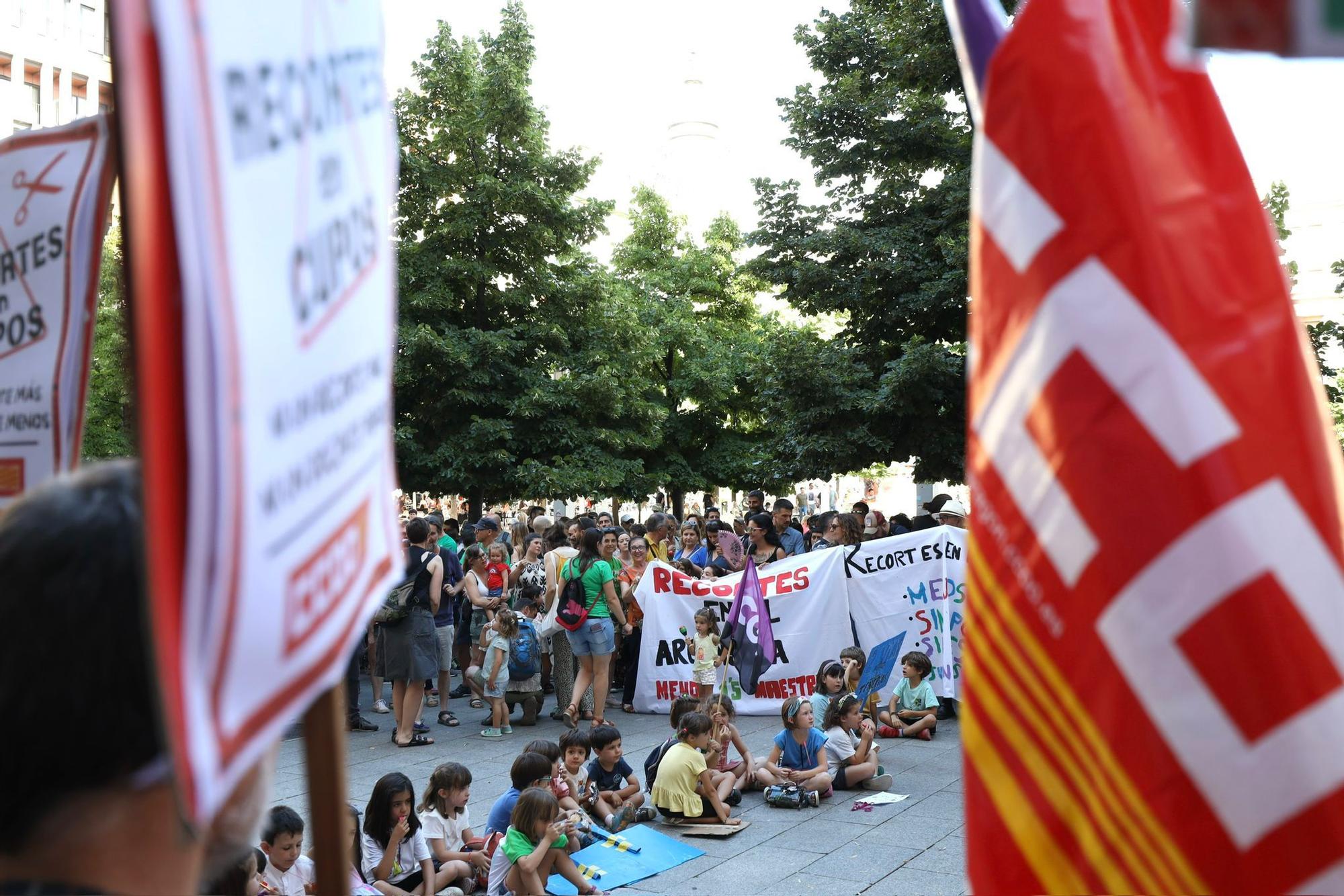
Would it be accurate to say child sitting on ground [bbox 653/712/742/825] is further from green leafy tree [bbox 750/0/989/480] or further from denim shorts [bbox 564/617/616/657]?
green leafy tree [bbox 750/0/989/480]

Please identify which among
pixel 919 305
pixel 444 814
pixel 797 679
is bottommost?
pixel 797 679

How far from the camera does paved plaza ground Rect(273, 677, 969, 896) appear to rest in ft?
21.9

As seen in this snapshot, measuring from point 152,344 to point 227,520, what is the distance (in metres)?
0.13

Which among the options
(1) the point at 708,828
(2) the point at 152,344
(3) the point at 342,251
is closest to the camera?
(2) the point at 152,344

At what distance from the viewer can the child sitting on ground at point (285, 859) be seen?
511cm

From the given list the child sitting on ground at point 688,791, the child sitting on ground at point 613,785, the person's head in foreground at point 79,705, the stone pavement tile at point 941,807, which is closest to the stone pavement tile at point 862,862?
the stone pavement tile at point 941,807

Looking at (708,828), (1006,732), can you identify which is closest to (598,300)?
(708,828)

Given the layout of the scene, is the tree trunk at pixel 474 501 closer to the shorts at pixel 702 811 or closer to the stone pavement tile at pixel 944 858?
the shorts at pixel 702 811

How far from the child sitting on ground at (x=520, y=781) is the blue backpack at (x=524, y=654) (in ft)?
13.2

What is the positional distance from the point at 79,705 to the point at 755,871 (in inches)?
249

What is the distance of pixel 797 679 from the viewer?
11469 millimetres

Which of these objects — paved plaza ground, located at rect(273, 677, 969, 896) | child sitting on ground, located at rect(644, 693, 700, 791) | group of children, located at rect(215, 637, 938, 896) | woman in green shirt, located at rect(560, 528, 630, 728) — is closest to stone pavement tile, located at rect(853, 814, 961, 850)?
paved plaza ground, located at rect(273, 677, 969, 896)

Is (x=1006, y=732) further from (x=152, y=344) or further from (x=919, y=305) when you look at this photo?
(x=919, y=305)

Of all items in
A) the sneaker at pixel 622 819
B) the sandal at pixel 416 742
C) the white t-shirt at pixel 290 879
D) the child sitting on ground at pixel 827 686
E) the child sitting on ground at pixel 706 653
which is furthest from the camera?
the child sitting on ground at pixel 706 653
